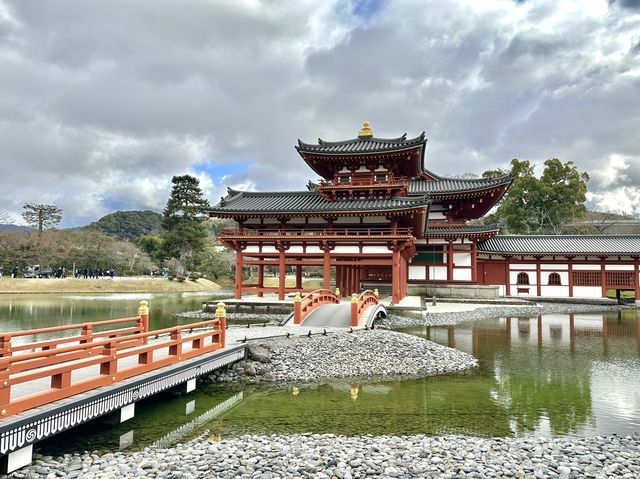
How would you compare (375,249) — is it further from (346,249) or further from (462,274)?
(462,274)

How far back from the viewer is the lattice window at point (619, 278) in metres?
34.5

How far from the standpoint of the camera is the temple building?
2602 centimetres

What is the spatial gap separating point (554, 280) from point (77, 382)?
122 ft

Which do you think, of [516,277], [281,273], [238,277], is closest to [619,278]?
[516,277]

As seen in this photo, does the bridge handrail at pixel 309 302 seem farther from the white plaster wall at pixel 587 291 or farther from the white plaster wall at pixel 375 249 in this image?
the white plaster wall at pixel 587 291

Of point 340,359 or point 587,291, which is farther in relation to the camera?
point 587,291

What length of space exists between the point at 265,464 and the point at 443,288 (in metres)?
28.2

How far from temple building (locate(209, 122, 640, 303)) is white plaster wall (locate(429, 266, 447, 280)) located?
80 millimetres

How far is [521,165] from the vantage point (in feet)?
180

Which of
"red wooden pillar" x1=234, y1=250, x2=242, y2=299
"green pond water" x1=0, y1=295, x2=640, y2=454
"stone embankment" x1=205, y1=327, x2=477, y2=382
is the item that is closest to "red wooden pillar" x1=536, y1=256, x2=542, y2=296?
"green pond water" x1=0, y1=295, x2=640, y2=454

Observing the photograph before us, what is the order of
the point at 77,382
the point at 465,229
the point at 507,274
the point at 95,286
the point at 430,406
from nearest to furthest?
1. the point at 77,382
2. the point at 430,406
3. the point at 465,229
4. the point at 507,274
5. the point at 95,286

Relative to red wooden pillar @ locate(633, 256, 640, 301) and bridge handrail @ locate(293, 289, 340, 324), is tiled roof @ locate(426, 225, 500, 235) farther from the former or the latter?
bridge handrail @ locate(293, 289, 340, 324)

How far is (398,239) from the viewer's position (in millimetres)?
24578

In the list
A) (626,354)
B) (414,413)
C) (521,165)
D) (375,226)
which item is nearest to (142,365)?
(414,413)
